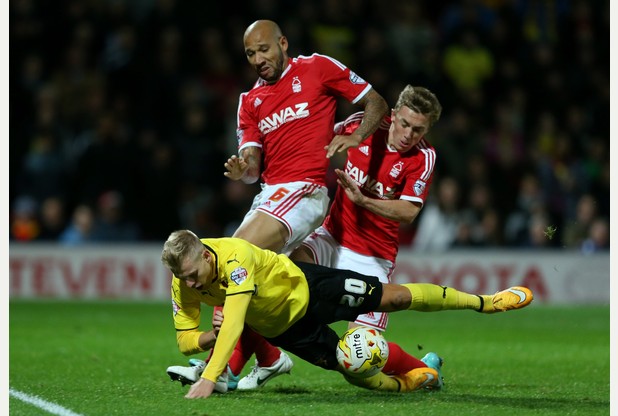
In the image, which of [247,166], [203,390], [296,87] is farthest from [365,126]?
[203,390]

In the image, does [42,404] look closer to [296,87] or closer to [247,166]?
[247,166]

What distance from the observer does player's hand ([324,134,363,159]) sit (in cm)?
724

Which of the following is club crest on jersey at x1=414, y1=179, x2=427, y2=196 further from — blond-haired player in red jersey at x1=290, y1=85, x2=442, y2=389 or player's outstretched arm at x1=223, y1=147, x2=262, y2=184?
player's outstretched arm at x1=223, y1=147, x2=262, y2=184

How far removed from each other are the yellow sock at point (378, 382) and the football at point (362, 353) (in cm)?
14

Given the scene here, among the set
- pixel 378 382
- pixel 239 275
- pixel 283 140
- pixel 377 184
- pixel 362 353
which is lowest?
pixel 378 382

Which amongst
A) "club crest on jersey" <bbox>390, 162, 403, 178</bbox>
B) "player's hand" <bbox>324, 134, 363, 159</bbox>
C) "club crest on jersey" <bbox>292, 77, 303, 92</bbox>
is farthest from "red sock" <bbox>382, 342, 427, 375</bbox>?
"club crest on jersey" <bbox>292, 77, 303, 92</bbox>

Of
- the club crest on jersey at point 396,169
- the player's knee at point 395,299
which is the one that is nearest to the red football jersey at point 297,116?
the club crest on jersey at point 396,169

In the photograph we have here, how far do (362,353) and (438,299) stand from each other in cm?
64

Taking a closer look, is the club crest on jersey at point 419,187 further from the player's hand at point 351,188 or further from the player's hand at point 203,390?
the player's hand at point 203,390

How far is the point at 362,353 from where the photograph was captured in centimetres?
673

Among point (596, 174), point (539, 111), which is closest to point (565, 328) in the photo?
point (596, 174)

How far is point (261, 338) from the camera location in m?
7.51

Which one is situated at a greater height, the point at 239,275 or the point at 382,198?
the point at 382,198

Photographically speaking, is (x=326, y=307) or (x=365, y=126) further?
(x=365, y=126)
